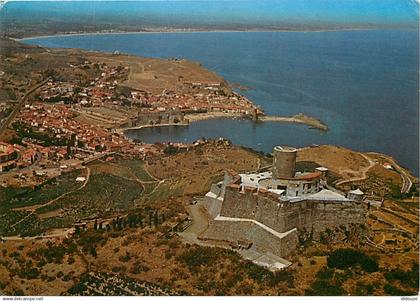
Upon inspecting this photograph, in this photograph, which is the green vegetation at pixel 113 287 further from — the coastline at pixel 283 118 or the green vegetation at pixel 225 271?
the coastline at pixel 283 118

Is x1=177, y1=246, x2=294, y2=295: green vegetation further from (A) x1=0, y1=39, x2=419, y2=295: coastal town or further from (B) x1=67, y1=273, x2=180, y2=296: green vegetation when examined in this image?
(B) x1=67, y1=273, x2=180, y2=296: green vegetation

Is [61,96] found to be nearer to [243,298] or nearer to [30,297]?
[30,297]

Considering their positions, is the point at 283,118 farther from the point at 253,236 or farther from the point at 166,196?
the point at 253,236

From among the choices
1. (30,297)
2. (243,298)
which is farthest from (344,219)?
(30,297)

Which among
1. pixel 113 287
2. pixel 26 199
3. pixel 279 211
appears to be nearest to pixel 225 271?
pixel 279 211

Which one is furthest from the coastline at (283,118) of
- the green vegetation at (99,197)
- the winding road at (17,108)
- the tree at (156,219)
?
the winding road at (17,108)

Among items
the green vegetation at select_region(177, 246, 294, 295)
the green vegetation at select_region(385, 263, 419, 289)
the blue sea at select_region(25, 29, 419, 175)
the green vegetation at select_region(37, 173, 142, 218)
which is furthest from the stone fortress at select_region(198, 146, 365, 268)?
the blue sea at select_region(25, 29, 419, 175)
